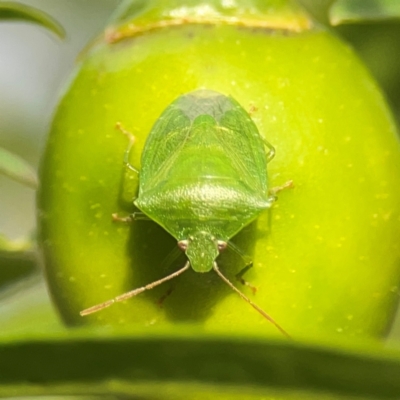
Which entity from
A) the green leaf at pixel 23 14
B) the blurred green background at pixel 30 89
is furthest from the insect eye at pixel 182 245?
the blurred green background at pixel 30 89

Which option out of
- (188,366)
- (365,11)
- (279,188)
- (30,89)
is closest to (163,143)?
(279,188)

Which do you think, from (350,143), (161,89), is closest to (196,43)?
(161,89)

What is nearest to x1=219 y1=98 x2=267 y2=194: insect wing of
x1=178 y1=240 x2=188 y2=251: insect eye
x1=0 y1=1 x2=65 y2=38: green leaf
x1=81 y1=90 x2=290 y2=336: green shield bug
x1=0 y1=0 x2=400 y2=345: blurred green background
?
x1=81 y1=90 x2=290 y2=336: green shield bug

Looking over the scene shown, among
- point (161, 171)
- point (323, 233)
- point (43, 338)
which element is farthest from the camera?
point (161, 171)

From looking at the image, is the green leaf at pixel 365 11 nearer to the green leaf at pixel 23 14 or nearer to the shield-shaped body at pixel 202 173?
the shield-shaped body at pixel 202 173

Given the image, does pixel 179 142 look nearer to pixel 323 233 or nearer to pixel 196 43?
pixel 196 43

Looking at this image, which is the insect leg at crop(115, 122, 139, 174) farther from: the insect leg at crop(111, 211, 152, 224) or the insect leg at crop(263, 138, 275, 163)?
the insect leg at crop(263, 138, 275, 163)

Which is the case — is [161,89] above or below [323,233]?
above

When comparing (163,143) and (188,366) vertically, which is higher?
(163,143)

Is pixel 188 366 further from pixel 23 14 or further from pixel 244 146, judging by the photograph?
pixel 23 14
